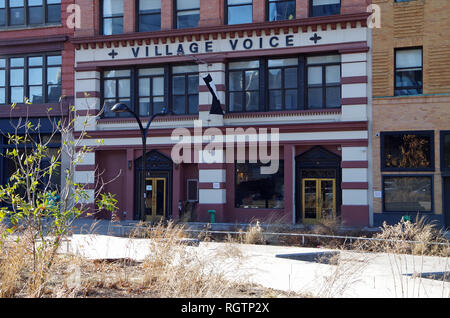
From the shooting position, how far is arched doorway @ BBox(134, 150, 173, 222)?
93.9ft

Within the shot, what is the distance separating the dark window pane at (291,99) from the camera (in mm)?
26828

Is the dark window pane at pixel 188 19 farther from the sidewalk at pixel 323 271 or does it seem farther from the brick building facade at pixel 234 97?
the sidewalk at pixel 323 271

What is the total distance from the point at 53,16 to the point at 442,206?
2322cm

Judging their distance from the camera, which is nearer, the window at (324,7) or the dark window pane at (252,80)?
the window at (324,7)

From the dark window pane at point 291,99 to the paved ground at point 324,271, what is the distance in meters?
11.3

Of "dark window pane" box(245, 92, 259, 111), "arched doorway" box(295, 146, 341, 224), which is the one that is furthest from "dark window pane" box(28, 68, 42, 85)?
"arched doorway" box(295, 146, 341, 224)

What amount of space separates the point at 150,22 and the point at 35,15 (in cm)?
704

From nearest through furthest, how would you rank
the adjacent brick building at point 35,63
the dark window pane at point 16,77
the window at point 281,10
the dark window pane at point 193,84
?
the window at point 281,10 < the dark window pane at point 193,84 < the adjacent brick building at point 35,63 < the dark window pane at point 16,77

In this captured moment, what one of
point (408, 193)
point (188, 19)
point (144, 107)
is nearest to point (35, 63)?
point (144, 107)

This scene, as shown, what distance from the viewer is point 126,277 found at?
9539 millimetres

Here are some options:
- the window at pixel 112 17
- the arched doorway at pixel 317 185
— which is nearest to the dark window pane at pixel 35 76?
the window at pixel 112 17

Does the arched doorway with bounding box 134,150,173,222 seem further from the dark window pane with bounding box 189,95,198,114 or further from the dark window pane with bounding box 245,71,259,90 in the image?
the dark window pane with bounding box 245,71,259,90
